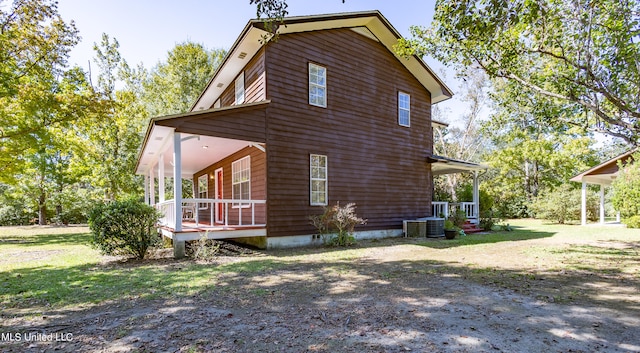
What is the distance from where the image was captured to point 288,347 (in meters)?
3.01

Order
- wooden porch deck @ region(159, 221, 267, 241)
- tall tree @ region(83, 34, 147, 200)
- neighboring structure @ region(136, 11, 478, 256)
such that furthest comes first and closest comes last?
tall tree @ region(83, 34, 147, 200)
neighboring structure @ region(136, 11, 478, 256)
wooden porch deck @ region(159, 221, 267, 241)

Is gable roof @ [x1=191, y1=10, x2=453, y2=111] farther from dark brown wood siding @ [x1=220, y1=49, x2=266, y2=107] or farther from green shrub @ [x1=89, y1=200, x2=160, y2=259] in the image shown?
green shrub @ [x1=89, y1=200, x2=160, y2=259]

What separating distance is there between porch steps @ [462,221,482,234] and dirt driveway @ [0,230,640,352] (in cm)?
821

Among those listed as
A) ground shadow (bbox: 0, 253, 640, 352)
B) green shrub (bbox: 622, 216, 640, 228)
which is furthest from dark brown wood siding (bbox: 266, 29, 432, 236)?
green shrub (bbox: 622, 216, 640, 228)

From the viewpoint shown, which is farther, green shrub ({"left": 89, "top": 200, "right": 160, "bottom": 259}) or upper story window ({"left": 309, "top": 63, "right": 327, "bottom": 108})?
upper story window ({"left": 309, "top": 63, "right": 327, "bottom": 108})

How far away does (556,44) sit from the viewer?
7.92m

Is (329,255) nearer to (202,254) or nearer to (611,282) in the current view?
(202,254)

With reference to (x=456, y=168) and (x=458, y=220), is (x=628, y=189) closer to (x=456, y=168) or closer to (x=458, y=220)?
(x=456, y=168)

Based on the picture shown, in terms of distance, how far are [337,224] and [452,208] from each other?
9060mm

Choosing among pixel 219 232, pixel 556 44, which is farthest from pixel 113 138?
pixel 556 44

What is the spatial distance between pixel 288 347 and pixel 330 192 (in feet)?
25.3

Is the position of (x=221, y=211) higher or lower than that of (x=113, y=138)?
lower

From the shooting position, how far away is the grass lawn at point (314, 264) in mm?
4871

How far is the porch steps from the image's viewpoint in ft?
46.9
